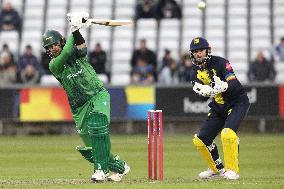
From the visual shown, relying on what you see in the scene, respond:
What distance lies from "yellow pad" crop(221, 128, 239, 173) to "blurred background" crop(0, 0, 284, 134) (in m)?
9.60

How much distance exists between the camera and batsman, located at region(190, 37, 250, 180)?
11977 millimetres

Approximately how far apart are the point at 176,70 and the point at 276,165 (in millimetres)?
7993

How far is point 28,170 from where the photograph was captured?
14.3m

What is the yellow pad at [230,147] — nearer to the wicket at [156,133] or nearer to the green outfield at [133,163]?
the green outfield at [133,163]

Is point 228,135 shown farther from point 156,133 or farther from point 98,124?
point 98,124

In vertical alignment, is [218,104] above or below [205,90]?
below

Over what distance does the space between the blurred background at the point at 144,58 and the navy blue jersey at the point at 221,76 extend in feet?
30.3

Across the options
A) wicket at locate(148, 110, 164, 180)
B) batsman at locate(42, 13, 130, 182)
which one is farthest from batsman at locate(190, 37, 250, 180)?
batsman at locate(42, 13, 130, 182)

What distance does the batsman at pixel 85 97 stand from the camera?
1146 cm

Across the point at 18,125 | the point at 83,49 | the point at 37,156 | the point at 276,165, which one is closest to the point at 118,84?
the point at 18,125

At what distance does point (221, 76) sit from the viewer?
12273mm

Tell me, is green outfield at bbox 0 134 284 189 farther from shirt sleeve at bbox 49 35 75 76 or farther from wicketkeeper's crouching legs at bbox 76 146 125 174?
shirt sleeve at bbox 49 35 75 76

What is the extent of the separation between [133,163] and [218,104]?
3346mm

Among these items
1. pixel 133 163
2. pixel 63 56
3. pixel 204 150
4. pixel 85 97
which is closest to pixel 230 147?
pixel 204 150
